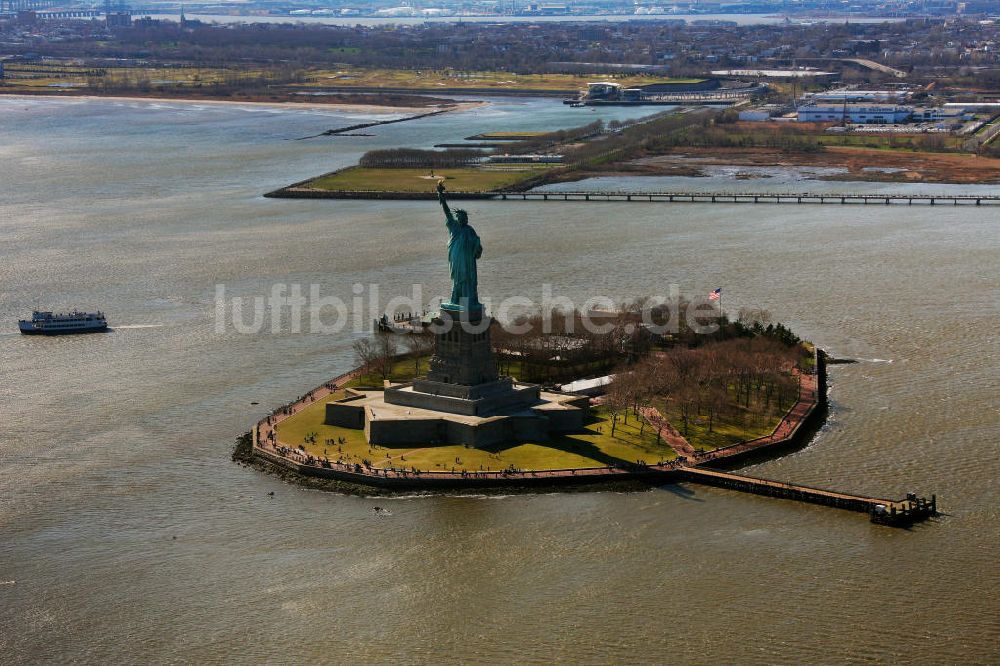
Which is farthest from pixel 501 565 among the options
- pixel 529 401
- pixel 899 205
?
pixel 899 205

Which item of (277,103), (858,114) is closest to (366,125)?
(277,103)

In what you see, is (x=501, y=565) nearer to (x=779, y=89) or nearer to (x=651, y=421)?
(x=651, y=421)

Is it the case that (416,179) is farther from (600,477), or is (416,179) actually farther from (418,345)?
(600,477)

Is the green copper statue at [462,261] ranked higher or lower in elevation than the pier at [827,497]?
higher

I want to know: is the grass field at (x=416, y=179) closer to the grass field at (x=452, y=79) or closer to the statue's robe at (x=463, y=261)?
the statue's robe at (x=463, y=261)

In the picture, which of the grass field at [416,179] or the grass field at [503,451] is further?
the grass field at [416,179]

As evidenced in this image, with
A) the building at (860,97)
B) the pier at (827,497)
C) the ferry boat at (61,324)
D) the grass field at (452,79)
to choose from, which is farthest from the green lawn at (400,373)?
the grass field at (452,79)

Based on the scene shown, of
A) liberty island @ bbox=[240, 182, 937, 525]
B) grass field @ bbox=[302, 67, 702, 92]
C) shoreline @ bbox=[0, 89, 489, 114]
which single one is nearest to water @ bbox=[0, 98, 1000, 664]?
liberty island @ bbox=[240, 182, 937, 525]
